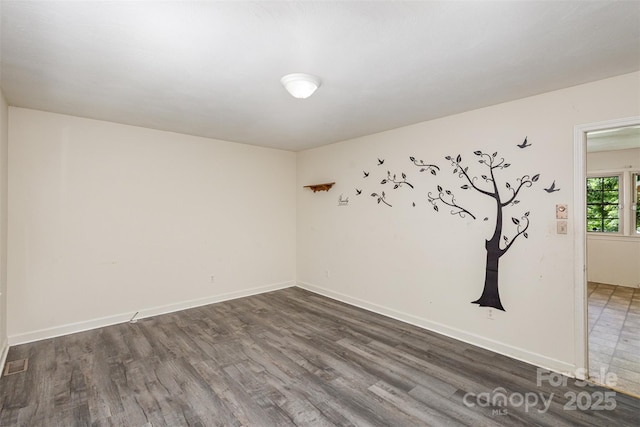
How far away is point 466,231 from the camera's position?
11.0 ft

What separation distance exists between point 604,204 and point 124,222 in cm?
843

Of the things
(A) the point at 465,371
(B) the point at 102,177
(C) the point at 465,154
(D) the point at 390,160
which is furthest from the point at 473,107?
(B) the point at 102,177

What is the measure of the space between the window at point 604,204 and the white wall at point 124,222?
642 centimetres

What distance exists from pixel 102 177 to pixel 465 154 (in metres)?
4.40

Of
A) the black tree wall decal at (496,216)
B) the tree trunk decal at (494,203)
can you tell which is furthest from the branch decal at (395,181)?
the black tree wall decal at (496,216)

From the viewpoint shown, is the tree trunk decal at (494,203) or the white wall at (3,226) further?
the tree trunk decal at (494,203)

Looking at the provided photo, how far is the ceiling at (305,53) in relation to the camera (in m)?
1.64

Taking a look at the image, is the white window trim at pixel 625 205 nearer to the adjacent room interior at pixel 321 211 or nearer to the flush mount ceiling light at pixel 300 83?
the adjacent room interior at pixel 321 211

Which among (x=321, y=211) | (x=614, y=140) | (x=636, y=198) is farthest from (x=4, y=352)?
(x=636, y=198)

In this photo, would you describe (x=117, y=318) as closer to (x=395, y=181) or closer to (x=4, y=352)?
(x=4, y=352)

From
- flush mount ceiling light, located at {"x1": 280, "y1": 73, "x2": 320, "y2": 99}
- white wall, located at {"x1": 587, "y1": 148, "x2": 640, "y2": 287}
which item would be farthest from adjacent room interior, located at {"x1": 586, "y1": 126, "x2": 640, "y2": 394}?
flush mount ceiling light, located at {"x1": 280, "y1": 73, "x2": 320, "y2": 99}

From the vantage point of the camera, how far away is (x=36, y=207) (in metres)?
3.34

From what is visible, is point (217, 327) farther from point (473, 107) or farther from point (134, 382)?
point (473, 107)

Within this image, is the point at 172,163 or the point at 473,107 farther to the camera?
the point at 172,163
